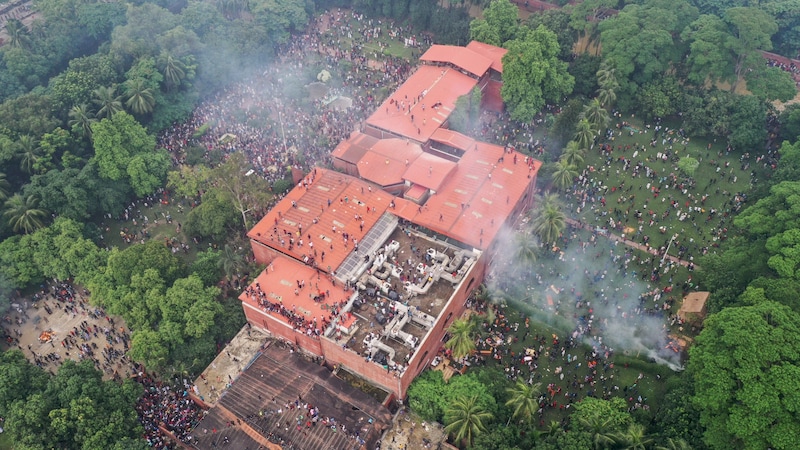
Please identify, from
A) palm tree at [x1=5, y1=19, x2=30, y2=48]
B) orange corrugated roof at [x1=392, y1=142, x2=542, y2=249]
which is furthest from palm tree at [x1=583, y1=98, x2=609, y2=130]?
palm tree at [x1=5, y1=19, x2=30, y2=48]

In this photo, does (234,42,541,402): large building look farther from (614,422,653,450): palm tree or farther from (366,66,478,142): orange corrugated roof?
(614,422,653,450): palm tree

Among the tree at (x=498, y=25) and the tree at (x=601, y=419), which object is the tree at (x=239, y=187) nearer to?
the tree at (x=498, y=25)

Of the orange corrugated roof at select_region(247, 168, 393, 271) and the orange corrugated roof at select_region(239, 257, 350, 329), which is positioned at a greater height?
the orange corrugated roof at select_region(247, 168, 393, 271)

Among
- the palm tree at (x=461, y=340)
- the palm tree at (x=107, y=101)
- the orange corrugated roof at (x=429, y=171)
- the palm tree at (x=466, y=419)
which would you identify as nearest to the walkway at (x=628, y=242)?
the orange corrugated roof at (x=429, y=171)

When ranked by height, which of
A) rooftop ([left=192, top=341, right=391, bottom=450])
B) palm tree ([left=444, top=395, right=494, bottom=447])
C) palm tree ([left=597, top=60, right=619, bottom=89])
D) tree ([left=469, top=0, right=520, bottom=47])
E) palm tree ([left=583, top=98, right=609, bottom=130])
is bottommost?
rooftop ([left=192, top=341, right=391, bottom=450])

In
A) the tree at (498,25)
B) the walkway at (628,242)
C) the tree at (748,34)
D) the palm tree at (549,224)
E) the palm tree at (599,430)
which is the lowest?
the walkway at (628,242)
